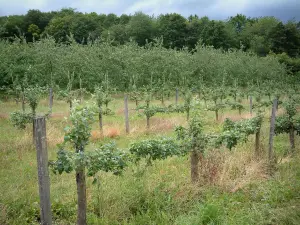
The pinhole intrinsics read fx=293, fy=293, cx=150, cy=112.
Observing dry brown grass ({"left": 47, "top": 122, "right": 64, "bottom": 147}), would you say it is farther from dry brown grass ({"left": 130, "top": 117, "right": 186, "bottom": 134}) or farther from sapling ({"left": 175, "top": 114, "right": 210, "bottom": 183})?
sapling ({"left": 175, "top": 114, "right": 210, "bottom": 183})

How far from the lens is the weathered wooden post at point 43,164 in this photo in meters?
4.63

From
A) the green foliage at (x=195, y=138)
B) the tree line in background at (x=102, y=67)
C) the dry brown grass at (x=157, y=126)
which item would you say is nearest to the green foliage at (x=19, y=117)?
the dry brown grass at (x=157, y=126)

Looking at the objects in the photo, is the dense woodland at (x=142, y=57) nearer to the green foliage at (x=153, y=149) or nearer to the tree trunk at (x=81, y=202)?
the green foliage at (x=153, y=149)

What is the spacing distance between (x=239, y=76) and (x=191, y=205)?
33209 mm

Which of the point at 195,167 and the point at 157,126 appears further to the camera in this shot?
the point at 157,126

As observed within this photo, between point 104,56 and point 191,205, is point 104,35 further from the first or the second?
point 191,205

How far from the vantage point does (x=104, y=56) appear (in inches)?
1115

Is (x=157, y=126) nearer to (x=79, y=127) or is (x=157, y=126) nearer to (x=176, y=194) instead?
(x=176, y=194)

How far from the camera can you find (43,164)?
15.5ft

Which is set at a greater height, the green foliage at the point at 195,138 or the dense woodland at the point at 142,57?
the dense woodland at the point at 142,57

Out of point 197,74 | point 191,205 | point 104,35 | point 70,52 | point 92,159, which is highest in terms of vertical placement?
point 104,35

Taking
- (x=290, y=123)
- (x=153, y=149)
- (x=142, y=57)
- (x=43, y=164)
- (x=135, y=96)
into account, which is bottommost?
(x=153, y=149)

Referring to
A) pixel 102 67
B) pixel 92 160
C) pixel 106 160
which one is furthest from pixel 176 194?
pixel 102 67

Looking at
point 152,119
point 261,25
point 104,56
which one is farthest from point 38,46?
point 261,25
